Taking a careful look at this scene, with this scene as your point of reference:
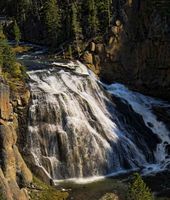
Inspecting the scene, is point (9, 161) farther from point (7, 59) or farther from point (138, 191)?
point (7, 59)

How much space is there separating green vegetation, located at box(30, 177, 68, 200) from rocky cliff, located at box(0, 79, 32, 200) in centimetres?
105

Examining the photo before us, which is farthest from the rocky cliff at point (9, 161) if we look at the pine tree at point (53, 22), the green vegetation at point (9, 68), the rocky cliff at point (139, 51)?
the pine tree at point (53, 22)

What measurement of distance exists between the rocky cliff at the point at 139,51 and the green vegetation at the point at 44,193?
2834 centimetres

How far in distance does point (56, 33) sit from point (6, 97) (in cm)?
3886

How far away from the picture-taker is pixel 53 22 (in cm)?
9550

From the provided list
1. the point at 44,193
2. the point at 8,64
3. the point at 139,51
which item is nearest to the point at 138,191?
the point at 44,193

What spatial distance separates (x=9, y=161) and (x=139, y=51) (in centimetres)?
3645

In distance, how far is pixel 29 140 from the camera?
204 ft

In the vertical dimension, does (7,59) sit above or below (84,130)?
above

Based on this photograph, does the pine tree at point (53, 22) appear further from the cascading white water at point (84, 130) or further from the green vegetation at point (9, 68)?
the green vegetation at point (9, 68)

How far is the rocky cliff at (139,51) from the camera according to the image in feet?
266

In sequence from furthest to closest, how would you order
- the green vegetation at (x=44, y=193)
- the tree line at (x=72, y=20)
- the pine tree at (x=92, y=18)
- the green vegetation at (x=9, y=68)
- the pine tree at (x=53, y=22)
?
the pine tree at (x=53, y=22), the tree line at (x=72, y=20), the pine tree at (x=92, y=18), the green vegetation at (x=9, y=68), the green vegetation at (x=44, y=193)

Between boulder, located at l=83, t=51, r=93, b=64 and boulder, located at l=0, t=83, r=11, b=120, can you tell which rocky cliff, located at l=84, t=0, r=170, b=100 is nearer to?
boulder, located at l=83, t=51, r=93, b=64

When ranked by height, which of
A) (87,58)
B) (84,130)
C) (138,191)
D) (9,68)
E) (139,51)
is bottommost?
(84,130)
